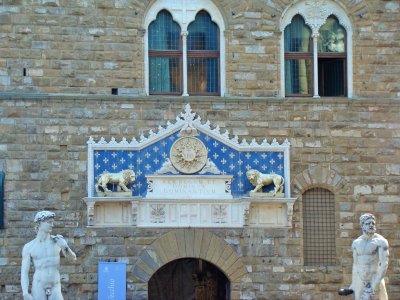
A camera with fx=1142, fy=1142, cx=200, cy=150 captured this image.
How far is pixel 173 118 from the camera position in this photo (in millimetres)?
21969

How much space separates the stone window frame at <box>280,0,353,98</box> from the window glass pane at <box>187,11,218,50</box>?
4.40 feet

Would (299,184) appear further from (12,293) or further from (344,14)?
(12,293)

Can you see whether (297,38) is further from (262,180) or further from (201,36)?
(262,180)

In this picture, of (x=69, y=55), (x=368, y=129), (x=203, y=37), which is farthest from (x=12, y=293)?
(x=368, y=129)

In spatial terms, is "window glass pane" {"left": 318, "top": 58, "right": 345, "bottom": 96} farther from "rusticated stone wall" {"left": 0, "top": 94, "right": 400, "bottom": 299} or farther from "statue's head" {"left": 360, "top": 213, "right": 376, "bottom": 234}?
"statue's head" {"left": 360, "top": 213, "right": 376, "bottom": 234}

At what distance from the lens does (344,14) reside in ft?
74.3

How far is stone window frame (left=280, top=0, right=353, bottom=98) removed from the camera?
22.5 m

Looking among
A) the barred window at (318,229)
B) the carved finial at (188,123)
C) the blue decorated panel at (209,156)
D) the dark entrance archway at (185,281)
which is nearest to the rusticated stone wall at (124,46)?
the carved finial at (188,123)

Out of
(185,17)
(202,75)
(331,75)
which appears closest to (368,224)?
(331,75)

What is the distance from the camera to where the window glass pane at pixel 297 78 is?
888 inches

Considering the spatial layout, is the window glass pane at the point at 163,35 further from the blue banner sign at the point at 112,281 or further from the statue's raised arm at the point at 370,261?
the statue's raised arm at the point at 370,261

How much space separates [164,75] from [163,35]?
786 millimetres

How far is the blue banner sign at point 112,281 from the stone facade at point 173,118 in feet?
0.59

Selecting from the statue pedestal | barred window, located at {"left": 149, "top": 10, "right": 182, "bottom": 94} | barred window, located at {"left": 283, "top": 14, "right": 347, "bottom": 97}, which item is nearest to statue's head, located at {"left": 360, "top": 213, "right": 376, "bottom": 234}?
the statue pedestal
